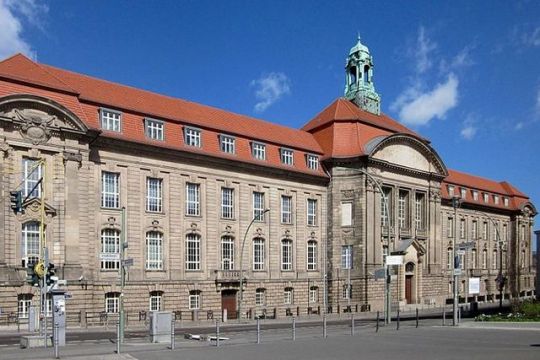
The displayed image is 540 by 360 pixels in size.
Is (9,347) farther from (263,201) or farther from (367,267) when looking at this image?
(367,267)

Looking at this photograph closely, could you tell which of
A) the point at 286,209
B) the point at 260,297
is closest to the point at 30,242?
the point at 260,297

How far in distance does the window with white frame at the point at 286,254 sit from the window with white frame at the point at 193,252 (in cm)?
844

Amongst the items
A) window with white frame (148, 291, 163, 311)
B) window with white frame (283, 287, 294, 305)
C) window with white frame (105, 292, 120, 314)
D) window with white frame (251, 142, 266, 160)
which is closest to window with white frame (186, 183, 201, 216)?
window with white frame (148, 291, 163, 311)

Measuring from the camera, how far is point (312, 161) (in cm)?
5325

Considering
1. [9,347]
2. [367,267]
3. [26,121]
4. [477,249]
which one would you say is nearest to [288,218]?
[367,267]

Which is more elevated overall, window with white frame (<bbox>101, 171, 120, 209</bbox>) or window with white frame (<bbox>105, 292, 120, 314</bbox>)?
window with white frame (<bbox>101, 171, 120, 209</bbox>)

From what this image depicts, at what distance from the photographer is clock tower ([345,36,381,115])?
204ft

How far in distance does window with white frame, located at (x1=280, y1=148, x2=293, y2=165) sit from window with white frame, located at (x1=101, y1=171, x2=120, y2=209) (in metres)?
15.8

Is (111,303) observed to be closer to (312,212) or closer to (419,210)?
(312,212)

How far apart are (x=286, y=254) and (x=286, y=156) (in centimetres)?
829

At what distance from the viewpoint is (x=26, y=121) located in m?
34.2

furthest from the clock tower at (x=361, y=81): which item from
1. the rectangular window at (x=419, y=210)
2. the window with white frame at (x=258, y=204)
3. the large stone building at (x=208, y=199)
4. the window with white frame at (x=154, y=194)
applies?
the window with white frame at (x=154, y=194)

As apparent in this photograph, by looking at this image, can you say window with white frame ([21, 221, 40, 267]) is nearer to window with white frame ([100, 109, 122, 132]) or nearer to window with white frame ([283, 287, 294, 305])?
window with white frame ([100, 109, 122, 132])

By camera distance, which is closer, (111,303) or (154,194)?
(111,303)
